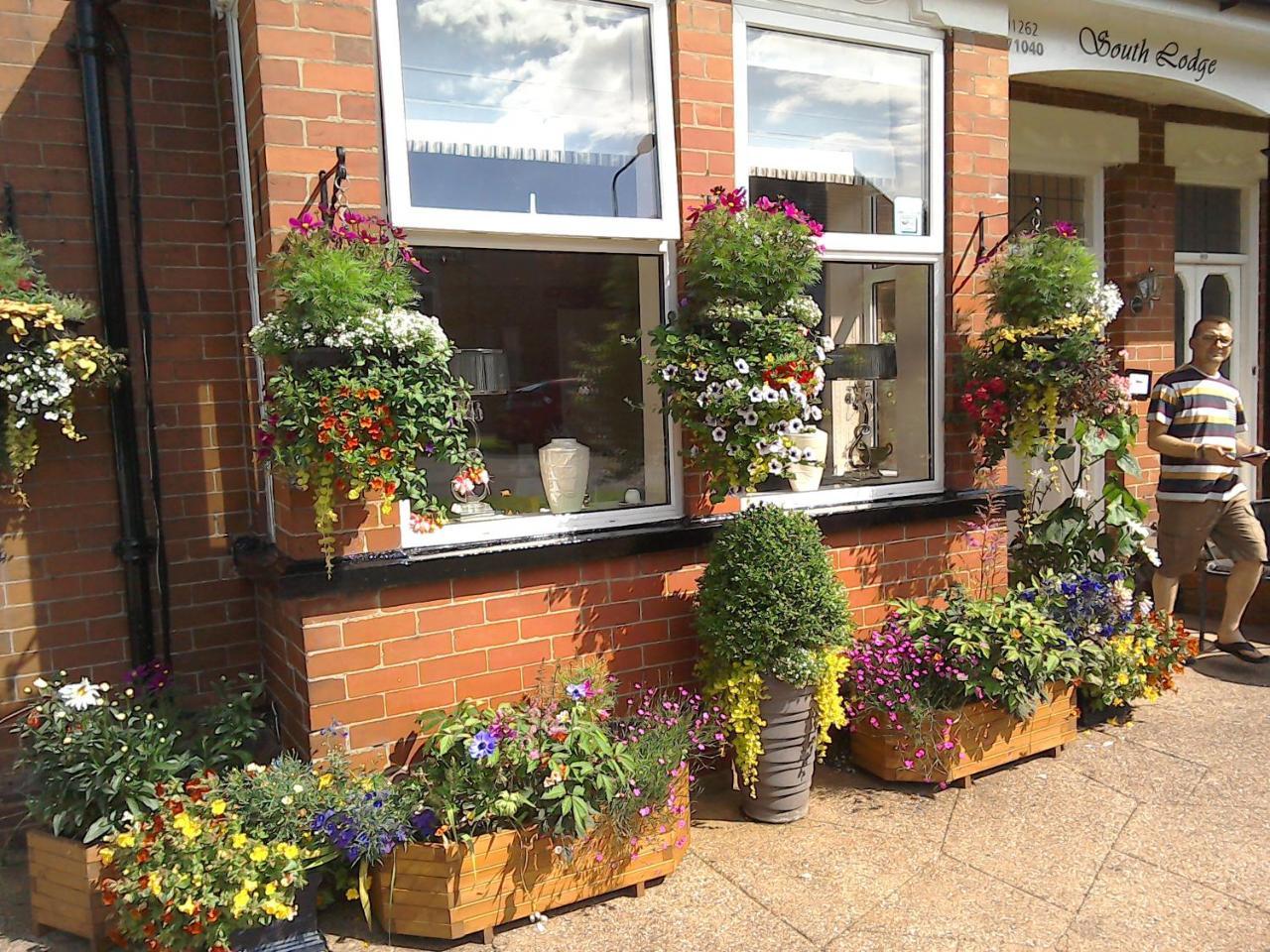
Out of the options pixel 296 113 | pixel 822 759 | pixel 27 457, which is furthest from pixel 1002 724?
pixel 27 457

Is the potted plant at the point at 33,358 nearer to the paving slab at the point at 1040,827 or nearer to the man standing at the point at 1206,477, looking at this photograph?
the paving slab at the point at 1040,827

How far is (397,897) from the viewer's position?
2.83 metres

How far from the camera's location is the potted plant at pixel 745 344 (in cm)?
338

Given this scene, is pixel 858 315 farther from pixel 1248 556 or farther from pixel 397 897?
pixel 397 897

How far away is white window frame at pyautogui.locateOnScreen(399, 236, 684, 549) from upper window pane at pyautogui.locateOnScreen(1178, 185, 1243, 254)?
16.6 ft

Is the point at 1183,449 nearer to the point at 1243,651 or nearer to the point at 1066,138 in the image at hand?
the point at 1243,651

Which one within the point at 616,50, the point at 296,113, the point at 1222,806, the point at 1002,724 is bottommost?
the point at 1222,806

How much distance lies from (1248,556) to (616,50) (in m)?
4.31

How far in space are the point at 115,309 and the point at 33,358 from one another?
1.15 feet

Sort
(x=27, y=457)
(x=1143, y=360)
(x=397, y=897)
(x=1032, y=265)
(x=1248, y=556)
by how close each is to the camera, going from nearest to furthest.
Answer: (x=397, y=897), (x=27, y=457), (x=1032, y=265), (x=1248, y=556), (x=1143, y=360)

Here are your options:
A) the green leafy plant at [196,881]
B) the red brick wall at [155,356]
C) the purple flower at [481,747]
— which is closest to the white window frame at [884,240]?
the purple flower at [481,747]

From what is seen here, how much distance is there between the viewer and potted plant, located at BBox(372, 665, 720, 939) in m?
2.81

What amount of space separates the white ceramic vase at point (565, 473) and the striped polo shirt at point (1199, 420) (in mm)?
3294

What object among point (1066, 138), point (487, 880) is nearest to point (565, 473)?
point (487, 880)
